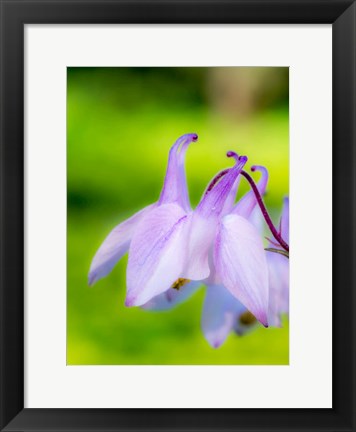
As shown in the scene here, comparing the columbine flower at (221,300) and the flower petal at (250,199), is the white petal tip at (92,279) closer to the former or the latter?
the columbine flower at (221,300)

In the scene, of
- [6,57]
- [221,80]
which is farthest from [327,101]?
[6,57]

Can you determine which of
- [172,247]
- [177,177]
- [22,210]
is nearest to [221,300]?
[172,247]

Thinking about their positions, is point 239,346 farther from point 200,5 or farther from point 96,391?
point 200,5

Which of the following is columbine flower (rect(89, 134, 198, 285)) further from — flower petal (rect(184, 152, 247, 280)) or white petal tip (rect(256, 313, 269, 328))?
white petal tip (rect(256, 313, 269, 328))

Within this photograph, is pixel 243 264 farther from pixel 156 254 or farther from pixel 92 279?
pixel 92 279

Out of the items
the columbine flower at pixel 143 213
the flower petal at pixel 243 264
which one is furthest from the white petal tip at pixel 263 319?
the columbine flower at pixel 143 213

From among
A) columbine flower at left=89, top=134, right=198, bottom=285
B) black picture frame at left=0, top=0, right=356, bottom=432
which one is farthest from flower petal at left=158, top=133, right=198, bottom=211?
black picture frame at left=0, top=0, right=356, bottom=432
